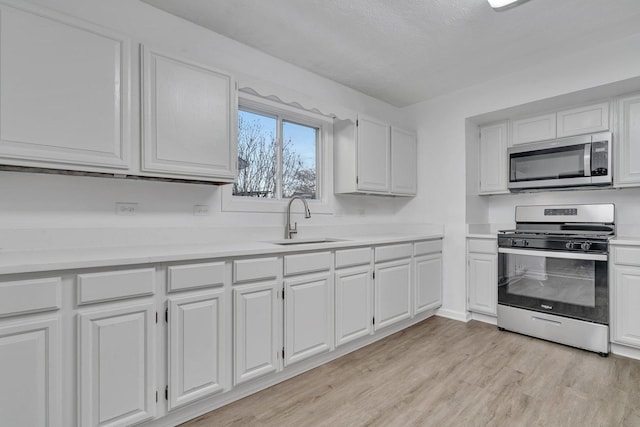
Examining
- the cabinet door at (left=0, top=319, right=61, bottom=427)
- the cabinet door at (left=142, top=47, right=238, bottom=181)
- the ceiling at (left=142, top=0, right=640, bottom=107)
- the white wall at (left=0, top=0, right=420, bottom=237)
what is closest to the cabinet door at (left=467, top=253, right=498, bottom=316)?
the white wall at (left=0, top=0, right=420, bottom=237)

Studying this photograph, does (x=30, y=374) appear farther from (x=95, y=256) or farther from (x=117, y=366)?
(x=95, y=256)

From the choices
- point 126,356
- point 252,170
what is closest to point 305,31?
point 252,170

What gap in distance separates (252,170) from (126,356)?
5.60 feet

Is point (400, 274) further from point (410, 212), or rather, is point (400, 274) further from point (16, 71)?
point (16, 71)

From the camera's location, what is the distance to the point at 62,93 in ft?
5.31

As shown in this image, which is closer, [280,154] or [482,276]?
[280,154]

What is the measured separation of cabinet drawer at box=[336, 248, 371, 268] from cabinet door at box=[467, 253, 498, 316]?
4.62 feet

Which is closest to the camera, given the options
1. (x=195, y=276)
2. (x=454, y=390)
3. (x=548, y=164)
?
(x=195, y=276)

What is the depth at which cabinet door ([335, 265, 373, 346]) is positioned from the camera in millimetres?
2502

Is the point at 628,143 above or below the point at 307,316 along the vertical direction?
above

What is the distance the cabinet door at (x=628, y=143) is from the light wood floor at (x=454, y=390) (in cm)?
→ 147

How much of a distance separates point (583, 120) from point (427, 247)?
1.80 m

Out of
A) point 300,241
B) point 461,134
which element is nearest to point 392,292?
point 300,241

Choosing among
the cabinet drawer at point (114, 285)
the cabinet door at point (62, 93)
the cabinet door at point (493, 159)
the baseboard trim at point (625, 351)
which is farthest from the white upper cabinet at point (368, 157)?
the baseboard trim at point (625, 351)
